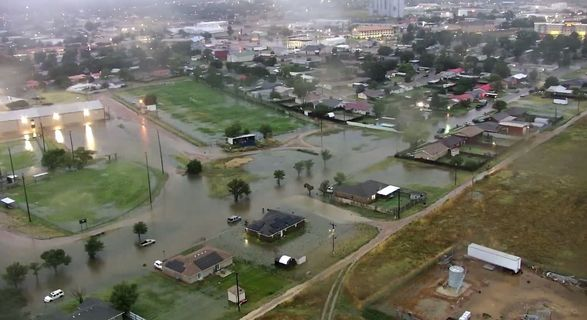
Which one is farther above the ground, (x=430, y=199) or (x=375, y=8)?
(x=375, y=8)

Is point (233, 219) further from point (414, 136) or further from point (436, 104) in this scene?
point (436, 104)

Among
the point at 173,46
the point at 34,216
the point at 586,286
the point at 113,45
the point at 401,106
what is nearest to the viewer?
the point at 586,286

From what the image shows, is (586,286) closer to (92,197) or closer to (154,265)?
(154,265)

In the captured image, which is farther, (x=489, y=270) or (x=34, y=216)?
(x=34, y=216)

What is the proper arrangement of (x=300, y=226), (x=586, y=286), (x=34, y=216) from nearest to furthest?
(x=586, y=286), (x=300, y=226), (x=34, y=216)

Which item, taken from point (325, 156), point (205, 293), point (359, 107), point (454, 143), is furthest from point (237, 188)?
point (359, 107)

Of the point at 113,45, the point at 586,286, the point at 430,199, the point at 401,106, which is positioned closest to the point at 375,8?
the point at 113,45
